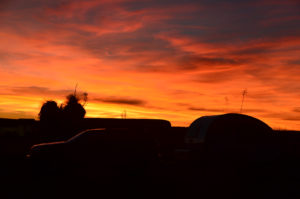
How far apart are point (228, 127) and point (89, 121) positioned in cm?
1715

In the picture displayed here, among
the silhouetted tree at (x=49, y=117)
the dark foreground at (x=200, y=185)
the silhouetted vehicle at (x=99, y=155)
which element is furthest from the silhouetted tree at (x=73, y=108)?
the dark foreground at (x=200, y=185)

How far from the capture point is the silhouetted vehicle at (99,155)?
12.0 meters

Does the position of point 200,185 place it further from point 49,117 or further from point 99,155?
point 49,117

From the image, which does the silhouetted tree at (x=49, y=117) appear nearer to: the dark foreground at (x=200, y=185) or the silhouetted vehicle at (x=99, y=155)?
the silhouetted vehicle at (x=99, y=155)

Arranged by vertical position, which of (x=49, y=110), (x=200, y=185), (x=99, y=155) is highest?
(x=49, y=110)

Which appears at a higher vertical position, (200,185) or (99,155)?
(99,155)

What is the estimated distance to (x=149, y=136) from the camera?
12961 millimetres

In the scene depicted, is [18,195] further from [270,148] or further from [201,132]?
[270,148]

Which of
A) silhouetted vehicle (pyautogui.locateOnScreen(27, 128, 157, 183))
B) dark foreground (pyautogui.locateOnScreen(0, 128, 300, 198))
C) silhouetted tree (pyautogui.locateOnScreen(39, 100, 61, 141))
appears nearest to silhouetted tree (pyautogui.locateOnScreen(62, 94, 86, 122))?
silhouetted tree (pyautogui.locateOnScreen(39, 100, 61, 141))

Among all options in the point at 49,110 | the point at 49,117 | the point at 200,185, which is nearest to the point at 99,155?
the point at 200,185

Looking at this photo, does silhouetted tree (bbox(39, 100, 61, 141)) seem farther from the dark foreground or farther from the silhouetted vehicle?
the dark foreground

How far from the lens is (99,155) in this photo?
1212 centimetres

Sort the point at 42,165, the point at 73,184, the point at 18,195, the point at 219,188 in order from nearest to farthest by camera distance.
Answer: the point at 18,195 → the point at 219,188 → the point at 73,184 → the point at 42,165

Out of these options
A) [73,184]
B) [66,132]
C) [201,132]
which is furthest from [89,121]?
[201,132]
